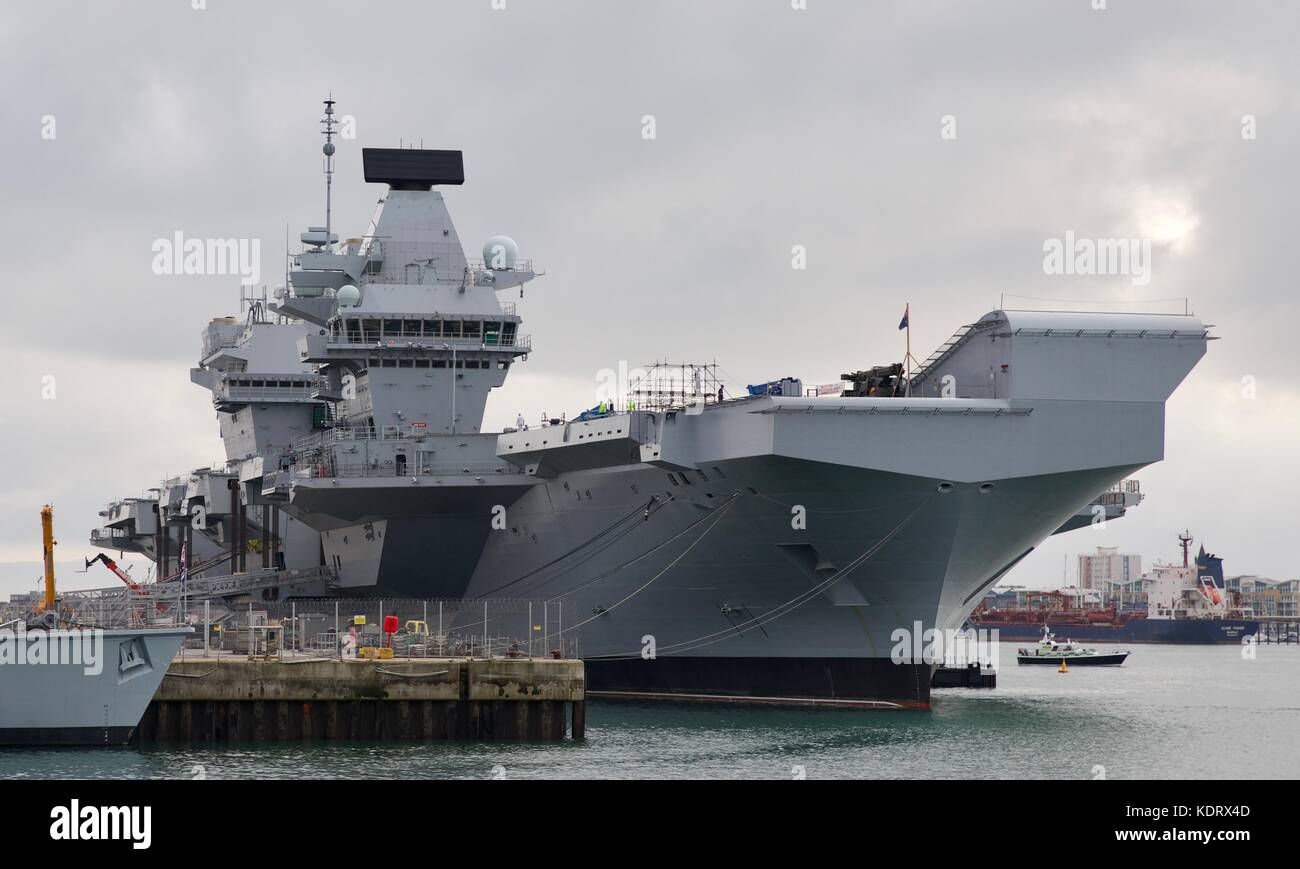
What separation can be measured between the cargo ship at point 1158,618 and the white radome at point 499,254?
3167 inches

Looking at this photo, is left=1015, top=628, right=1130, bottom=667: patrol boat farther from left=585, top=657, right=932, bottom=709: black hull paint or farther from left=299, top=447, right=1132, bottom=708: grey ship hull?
left=585, top=657, right=932, bottom=709: black hull paint

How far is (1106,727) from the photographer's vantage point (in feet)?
112

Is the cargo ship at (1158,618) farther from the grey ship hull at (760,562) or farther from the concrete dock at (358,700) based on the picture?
the concrete dock at (358,700)

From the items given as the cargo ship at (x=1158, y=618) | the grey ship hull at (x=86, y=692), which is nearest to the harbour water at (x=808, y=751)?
the grey ship hull at (x=86, y=692)

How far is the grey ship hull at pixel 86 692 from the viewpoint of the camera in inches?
1027

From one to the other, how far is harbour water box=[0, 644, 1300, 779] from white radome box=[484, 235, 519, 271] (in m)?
11.1

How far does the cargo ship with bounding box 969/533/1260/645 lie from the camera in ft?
410

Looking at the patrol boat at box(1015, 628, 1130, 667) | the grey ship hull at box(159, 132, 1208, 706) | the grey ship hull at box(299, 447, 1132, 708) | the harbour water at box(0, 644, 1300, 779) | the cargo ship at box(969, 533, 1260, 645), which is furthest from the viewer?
the cargo ship at box(969, 533, 1260, 645)
